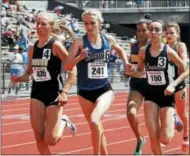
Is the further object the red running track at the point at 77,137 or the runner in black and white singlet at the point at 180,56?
the red running track at the point at 77,137

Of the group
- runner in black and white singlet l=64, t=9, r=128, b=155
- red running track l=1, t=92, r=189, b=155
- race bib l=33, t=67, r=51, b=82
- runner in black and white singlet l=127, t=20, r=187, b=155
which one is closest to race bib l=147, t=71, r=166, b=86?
runner in black and white singlet l=127, t=20, r=187, b=155

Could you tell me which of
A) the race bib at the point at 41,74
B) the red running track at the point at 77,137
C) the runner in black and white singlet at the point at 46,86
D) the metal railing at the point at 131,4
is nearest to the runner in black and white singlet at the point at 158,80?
the runner in black and white singlet at the point at 46,86

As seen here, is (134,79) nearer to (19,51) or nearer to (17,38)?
(19,51)

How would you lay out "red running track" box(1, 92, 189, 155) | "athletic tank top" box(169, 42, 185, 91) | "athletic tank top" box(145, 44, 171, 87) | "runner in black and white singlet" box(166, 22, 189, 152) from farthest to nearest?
"red running track" box(1, 92, 189, 155) < "runner in black and white singlet" box(166, 22, 189, 152) < "athletic tank top" box(169, 42, 185, 91) < "athletic tank top" box(145, 44, 171, 87)

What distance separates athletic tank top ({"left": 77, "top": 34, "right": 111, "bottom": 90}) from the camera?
24.4ft

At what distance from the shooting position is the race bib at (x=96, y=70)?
745cm

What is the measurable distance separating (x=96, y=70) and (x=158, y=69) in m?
0.84

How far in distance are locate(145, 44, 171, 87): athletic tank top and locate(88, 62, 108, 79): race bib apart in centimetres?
65

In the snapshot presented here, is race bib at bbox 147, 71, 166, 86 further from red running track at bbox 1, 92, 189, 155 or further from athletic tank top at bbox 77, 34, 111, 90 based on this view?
red running track at bbox 1, 92, 189, 155

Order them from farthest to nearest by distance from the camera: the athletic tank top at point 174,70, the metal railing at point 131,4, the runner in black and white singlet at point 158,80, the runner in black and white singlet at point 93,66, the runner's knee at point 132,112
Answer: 1. the metal railing at point 131,4
2. the runner's knee at point 132,112
3. the athletic tank top at point 174,70
4. the runner in black and white singlet at point 158,80
5. the runner in black and white singlet at point 93,66

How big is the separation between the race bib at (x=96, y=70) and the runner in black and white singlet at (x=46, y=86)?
0.23m

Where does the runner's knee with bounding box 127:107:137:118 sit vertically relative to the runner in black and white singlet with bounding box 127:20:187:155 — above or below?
below

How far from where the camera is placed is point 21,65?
803 inches

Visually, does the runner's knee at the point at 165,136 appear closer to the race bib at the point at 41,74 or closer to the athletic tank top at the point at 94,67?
the athletic tank top at the point at 94,67
